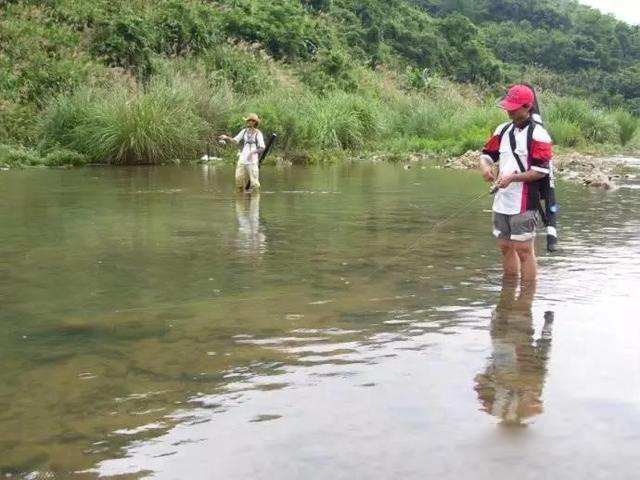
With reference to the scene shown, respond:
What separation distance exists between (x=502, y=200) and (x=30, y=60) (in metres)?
25.8

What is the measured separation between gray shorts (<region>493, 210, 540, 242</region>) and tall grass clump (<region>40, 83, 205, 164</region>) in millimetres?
→ 16242

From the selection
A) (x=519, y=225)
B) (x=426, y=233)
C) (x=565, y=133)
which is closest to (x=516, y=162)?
(x=519, y=225)

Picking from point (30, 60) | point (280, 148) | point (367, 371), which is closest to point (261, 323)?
point (367, 371)

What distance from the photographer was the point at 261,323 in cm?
613

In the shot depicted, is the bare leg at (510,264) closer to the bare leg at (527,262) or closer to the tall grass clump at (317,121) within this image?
the bare leg at (527,262)

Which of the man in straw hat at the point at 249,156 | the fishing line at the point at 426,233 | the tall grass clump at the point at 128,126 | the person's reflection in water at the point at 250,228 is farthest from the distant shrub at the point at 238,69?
the fishing line at the point at 426,233

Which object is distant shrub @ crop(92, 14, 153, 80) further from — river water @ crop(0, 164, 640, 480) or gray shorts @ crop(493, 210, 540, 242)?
gray shorts @ crop(493, 210, 540, 242)

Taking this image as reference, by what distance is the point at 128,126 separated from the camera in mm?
22391

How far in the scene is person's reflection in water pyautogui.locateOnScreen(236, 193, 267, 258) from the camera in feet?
30.5

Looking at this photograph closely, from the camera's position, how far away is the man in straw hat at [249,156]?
1546 cm

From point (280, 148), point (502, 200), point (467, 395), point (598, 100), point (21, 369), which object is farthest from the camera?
point (598, 100)

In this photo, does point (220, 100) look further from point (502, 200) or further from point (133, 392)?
point (133, 392)

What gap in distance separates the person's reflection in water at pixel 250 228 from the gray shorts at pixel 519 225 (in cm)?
268

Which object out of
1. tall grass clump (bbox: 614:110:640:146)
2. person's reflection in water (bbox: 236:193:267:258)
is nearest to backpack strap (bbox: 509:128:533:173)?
person's reflection in water (bbox: 236:193:267:258)
